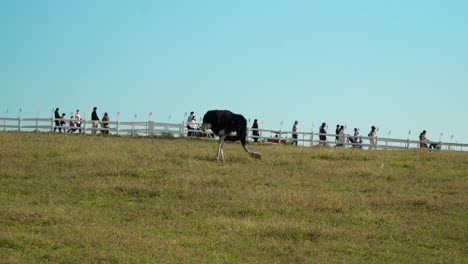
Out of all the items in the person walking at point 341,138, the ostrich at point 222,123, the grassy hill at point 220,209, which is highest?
the ostrich at point 222,123

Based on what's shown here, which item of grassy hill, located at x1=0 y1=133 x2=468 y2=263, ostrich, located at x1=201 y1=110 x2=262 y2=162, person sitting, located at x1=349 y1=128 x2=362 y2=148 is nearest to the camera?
grassy hill, located at x1=0 y1=133 x2=468 y2=263

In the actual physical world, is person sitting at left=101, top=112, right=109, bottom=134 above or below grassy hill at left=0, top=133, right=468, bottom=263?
above

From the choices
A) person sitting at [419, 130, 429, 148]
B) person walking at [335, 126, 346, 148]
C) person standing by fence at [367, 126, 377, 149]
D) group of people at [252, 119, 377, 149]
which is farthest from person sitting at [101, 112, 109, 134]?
person sitting at [419, 130, 429, 148]

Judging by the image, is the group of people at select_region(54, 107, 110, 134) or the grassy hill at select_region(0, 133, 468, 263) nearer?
the grassy hill at select_region(0, 133, 468, 263)

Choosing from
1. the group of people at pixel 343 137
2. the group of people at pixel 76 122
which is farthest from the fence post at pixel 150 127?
the group of people at pixel 343 137

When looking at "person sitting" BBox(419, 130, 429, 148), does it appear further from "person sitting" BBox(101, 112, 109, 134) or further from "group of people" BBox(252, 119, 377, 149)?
"person sitting" BBox(101, 112, 109, 134)

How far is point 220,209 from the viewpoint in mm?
15195

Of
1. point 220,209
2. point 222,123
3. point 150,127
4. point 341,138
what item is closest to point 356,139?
point 341,138

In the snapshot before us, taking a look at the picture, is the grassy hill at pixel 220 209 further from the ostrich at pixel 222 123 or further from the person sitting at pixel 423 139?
the person sitting at pixel 423 139

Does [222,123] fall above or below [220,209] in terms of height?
above

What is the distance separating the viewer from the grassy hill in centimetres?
1165

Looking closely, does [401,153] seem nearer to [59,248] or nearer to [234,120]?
[234,120]

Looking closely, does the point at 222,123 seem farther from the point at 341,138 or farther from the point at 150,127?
the point at 150,127

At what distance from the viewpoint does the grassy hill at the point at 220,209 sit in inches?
459
